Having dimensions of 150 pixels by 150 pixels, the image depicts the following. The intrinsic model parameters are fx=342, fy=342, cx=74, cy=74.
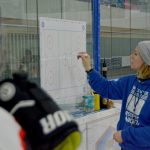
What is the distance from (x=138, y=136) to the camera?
1.91 m

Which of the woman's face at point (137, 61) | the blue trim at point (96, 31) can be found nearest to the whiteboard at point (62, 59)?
the blue trim at point (96, 31)

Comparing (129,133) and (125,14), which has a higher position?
(125,14)

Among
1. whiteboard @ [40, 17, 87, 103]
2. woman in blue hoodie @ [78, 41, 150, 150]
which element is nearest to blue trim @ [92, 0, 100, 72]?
whiteboard @ [40, 17, 87, 103]

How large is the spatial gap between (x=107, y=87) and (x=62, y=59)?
34cm

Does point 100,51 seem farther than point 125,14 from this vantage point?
No

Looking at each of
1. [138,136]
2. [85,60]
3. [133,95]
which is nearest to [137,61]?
[133,95]

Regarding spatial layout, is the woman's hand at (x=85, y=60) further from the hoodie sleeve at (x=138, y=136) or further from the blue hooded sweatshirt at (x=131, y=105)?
the hoodie sleeve at (x=138, y=136)

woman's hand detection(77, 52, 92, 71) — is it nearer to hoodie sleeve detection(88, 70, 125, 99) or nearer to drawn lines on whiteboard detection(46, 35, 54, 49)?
hoodie sleeve detection(88, 70, 125, 99)

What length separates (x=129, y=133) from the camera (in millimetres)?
1930

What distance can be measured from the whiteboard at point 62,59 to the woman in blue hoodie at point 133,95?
9cm

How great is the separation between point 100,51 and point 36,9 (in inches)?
29.3

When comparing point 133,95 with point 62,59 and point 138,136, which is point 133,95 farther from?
point 62,59

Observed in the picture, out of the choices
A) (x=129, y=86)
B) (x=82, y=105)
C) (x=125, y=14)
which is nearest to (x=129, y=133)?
(x=129, y=86)

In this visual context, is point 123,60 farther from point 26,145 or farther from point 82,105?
point 26,145
